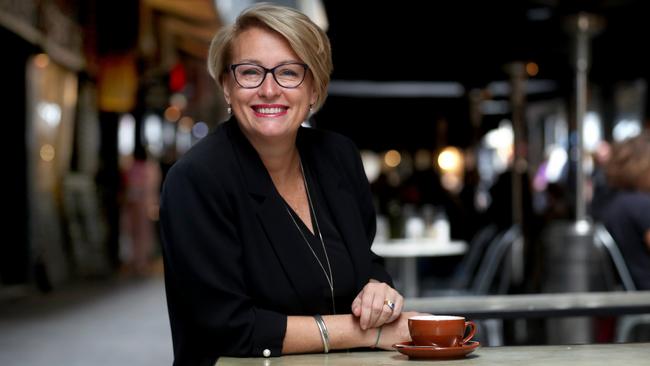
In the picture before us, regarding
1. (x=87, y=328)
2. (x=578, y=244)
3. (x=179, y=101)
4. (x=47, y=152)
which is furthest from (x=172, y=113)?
(x=578, y=244)

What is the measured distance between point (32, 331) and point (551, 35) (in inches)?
279

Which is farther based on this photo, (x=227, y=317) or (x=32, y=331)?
(x=32, y=331)

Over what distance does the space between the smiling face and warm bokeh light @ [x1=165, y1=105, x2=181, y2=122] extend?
2167 centimetres

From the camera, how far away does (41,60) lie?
1269 centimetres

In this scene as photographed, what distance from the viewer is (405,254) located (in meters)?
7.81

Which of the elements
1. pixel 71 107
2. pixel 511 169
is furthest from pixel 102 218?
pixel 511 169

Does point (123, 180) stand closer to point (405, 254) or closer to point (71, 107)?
point (71, 107)

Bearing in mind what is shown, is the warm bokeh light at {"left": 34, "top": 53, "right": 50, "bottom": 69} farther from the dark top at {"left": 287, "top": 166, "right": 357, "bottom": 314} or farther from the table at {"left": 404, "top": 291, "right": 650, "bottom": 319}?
the dark top at {"left": 287, "top": 166, "right": 357, "bottom": 314}

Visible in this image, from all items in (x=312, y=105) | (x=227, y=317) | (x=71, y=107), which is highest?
(x=71, y=107)

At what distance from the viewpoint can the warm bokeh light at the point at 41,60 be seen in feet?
40.5

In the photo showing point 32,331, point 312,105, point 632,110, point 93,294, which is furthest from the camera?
point 632,110

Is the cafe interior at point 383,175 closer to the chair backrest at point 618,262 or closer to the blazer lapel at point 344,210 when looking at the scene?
the chair backrest at point 618,262

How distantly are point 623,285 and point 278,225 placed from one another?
3.32m

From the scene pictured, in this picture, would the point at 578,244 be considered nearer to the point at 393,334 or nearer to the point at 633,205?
the point at 633,205
